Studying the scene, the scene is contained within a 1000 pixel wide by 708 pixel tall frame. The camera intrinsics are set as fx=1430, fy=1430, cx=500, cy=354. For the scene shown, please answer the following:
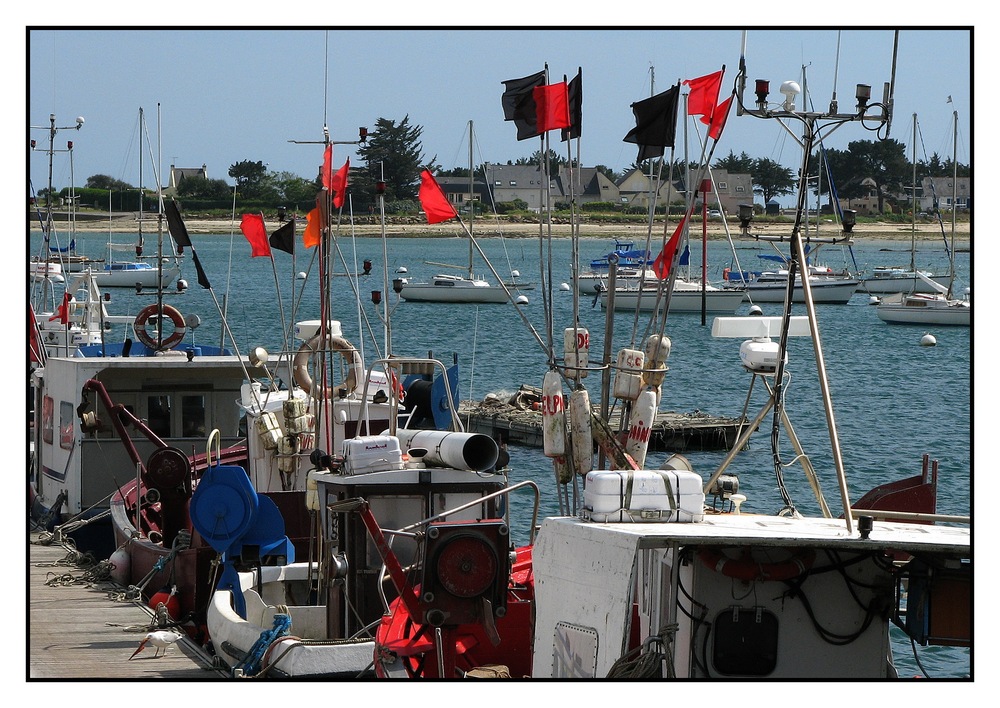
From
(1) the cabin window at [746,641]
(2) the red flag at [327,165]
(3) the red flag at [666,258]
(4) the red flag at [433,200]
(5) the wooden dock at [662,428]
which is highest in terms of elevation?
(2) the red flag at [327,165]

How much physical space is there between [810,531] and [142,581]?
8.93 metres

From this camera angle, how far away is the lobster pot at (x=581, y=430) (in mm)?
11875

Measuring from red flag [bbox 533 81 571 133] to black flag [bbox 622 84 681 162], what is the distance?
24.0 inches

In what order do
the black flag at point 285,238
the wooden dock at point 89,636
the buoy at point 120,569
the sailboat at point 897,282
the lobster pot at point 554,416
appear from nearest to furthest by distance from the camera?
the wooden dock at point 89,636 < the lobster pot at point 554,416 < the buoy at point 120,569 < the black flag at point 285,238 < the sailboat at point 897,282

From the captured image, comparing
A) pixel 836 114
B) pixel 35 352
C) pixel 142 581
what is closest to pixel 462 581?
pixel 836 114

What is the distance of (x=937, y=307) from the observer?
65.7m

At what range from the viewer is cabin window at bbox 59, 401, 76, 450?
62.6 feet

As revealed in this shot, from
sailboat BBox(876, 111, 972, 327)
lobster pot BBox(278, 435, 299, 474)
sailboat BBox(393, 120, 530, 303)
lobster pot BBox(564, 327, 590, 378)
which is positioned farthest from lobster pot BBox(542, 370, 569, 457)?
sailboat BBox(393, 120, 530, 303)

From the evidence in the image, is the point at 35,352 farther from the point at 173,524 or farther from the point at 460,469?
the point at 460,469

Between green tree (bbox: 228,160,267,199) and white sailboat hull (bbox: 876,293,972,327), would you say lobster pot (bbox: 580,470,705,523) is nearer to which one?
green tree (bbox: 228,160,267,199)

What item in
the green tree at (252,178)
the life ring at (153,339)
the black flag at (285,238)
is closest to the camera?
the black flag at (285,238)

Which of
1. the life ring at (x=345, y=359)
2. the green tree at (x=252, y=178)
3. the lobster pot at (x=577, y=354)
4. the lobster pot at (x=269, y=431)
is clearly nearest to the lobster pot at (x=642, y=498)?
the lobster pot at (x=577, y=354)

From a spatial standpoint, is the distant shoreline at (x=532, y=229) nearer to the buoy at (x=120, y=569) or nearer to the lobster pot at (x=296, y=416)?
the buoy at (x=120, y=569)

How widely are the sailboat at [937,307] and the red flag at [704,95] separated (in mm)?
52683
